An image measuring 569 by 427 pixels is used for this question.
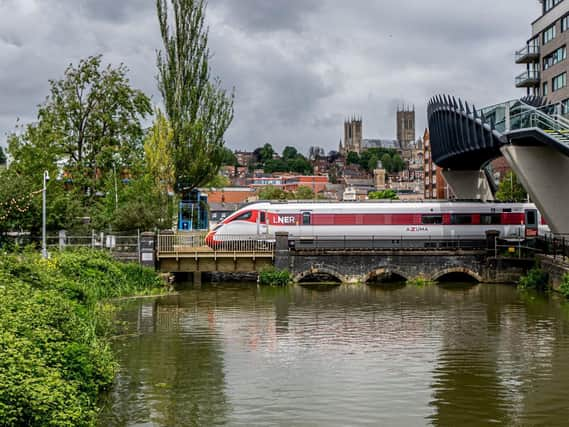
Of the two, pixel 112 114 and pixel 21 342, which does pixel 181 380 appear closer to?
pixel 21 342

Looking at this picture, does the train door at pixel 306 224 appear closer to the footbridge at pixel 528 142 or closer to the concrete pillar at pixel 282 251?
the concrete pillar at pixel 282 251

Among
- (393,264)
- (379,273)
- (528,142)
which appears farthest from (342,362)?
(393,264)

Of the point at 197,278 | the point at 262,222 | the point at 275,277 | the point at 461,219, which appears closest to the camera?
the point at 275,277

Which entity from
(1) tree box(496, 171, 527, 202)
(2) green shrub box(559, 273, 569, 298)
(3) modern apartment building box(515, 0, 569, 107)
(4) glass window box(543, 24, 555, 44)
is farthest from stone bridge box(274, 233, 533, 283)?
(1) tree box(496, 171, 527, 202)

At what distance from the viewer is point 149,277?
35938 millimetres

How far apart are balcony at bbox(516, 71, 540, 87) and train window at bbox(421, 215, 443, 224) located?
85.7ft

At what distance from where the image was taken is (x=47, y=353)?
13.2 m

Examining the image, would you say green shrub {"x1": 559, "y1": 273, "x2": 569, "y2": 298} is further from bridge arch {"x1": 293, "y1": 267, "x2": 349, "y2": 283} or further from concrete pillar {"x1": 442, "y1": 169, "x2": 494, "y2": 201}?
concrete pillar {"x1": 442, "y1": 169, "x2": 494, "y2": 201}

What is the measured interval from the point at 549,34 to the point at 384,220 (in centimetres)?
2734

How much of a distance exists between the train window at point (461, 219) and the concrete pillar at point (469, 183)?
6496 mm

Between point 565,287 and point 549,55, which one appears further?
point 549,55

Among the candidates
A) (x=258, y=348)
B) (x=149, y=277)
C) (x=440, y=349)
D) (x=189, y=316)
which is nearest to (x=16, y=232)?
(x=149, y=277)

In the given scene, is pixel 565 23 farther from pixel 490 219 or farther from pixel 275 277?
pixel 275 277

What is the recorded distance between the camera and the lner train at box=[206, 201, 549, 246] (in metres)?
39.8
